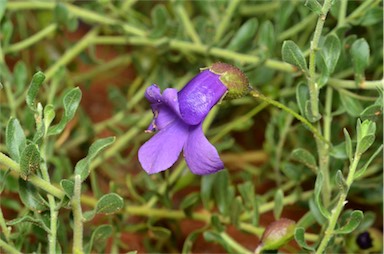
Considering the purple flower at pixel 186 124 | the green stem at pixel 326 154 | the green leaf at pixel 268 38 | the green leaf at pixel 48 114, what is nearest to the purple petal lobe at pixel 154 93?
Result: the purple flower at pixel 186 124

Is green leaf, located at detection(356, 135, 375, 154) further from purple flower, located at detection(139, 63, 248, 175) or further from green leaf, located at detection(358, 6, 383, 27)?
green leaf, located at detection(358, 6, 383, 27)

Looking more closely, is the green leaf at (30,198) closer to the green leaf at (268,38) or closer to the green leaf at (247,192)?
the green leaf at (247,192)

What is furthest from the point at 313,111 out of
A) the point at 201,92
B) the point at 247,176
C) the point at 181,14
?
the point at 181,14

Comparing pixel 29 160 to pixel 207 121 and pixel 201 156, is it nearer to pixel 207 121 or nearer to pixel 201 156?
pixel 201 156

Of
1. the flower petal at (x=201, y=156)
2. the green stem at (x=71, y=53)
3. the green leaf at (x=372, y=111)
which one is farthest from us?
the green stem at (x=71, y=53)

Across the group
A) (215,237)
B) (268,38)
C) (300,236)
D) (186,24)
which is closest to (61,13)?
(186,24)

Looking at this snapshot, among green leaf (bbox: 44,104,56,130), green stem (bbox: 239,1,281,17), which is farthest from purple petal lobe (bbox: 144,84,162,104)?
green stem (bbox: 239,1,281,17)
